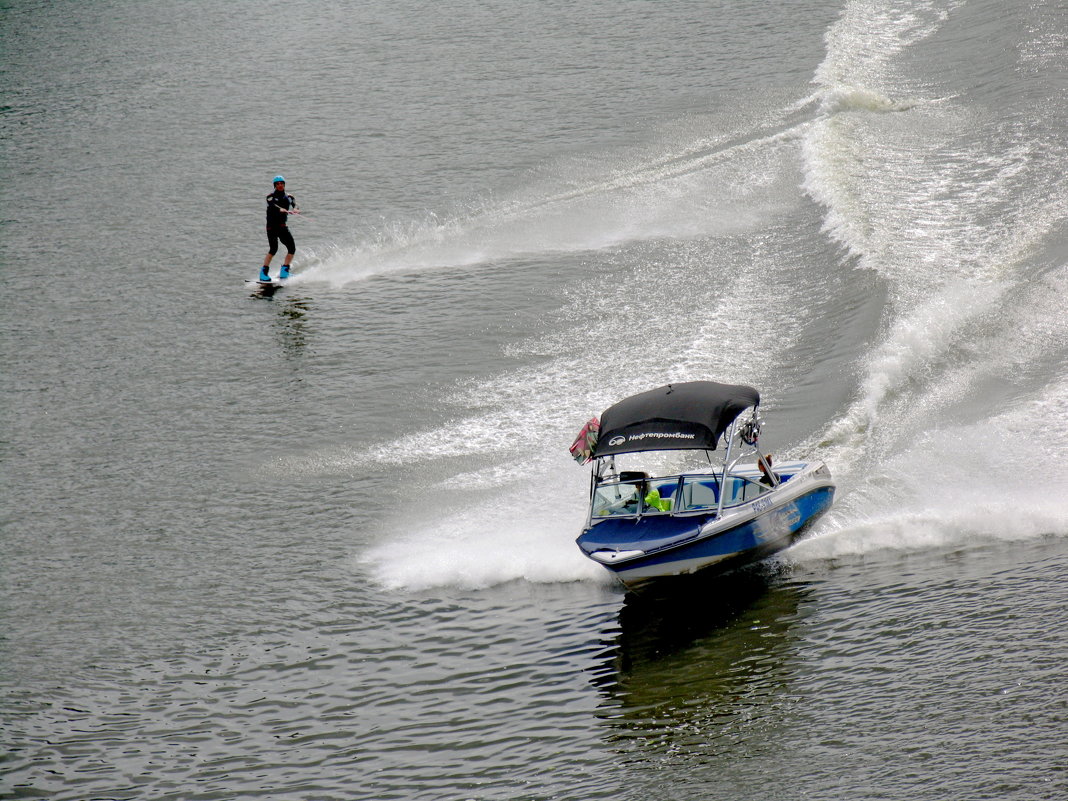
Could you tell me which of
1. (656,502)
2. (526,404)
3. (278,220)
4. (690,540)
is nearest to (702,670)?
(690,540)

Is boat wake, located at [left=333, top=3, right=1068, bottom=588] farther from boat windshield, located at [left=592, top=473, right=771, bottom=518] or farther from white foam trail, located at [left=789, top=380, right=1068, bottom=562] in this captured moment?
boat windshield, located at [left=592, top=473, right=771, bottom=518]

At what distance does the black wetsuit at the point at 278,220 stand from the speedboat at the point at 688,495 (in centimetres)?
1614

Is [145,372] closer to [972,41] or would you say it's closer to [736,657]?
[736,657]

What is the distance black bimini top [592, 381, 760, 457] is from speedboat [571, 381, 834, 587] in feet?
0.05

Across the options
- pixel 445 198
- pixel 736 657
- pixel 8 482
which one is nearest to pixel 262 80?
pixel 445 198

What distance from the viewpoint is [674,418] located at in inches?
726

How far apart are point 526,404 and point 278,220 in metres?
11.2

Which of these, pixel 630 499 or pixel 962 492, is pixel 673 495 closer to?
pixel 630 499

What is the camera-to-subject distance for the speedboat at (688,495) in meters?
17.9

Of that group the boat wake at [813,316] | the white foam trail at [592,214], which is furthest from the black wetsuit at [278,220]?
the boat wake at [813,316]

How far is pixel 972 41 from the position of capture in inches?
1777

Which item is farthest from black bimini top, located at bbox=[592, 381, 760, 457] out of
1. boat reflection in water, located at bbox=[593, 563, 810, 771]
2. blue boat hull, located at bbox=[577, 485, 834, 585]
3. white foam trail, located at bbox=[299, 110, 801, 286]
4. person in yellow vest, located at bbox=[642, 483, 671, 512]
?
white foam trail, located at bbox=[299, 110, 801, 286]

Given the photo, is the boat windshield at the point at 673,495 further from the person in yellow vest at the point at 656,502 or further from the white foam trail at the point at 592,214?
the white foam trail at the point at 592,214

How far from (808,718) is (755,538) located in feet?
13.8
